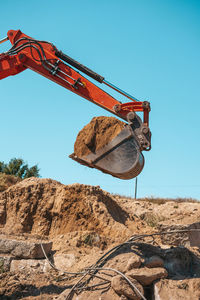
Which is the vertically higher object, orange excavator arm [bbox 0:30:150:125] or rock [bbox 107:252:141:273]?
orange excavator arm [bbox 0:30:150:125]

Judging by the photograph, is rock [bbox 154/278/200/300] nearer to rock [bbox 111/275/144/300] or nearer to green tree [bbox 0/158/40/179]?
rock [bbox 111/275/144/300]

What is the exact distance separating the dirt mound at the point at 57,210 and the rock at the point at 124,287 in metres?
4.07

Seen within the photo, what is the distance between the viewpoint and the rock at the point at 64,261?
28.1 feet

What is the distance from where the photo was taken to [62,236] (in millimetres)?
10320

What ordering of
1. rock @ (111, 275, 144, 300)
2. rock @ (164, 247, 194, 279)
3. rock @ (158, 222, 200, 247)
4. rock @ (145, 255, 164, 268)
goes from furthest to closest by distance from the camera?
rock @ (158, 222, 200, 247), rock @ (164, 247, 194, 279), rock @ (145, 255, 164, 268), rock @ (111, 275, 144, 300)

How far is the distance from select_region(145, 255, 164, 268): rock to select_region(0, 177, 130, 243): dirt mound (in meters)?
3.49

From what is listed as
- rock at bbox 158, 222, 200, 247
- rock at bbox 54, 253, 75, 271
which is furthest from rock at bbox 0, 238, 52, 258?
rock at bbox 158, 222, 200, 247

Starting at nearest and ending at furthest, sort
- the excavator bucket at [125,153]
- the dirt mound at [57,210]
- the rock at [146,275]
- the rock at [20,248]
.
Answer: the rock at [146,275], the excavator bucket at [125,153], the rock at [20,248], the dirt mound at [57,210]

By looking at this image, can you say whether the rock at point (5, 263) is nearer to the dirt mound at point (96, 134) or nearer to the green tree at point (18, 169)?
the dirt mound at point (96, 134)

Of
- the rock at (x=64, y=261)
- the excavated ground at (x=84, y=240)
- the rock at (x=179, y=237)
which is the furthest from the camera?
the rock at (x=179, y=237)

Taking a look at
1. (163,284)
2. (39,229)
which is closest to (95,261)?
(163,284)

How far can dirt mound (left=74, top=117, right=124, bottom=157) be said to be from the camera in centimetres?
773

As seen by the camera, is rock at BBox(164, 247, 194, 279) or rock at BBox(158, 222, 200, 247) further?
rock at BBox(158, 222, 200, 247)

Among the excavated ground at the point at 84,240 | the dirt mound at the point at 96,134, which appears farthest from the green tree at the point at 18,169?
the dirt mound at the point at 96,134
